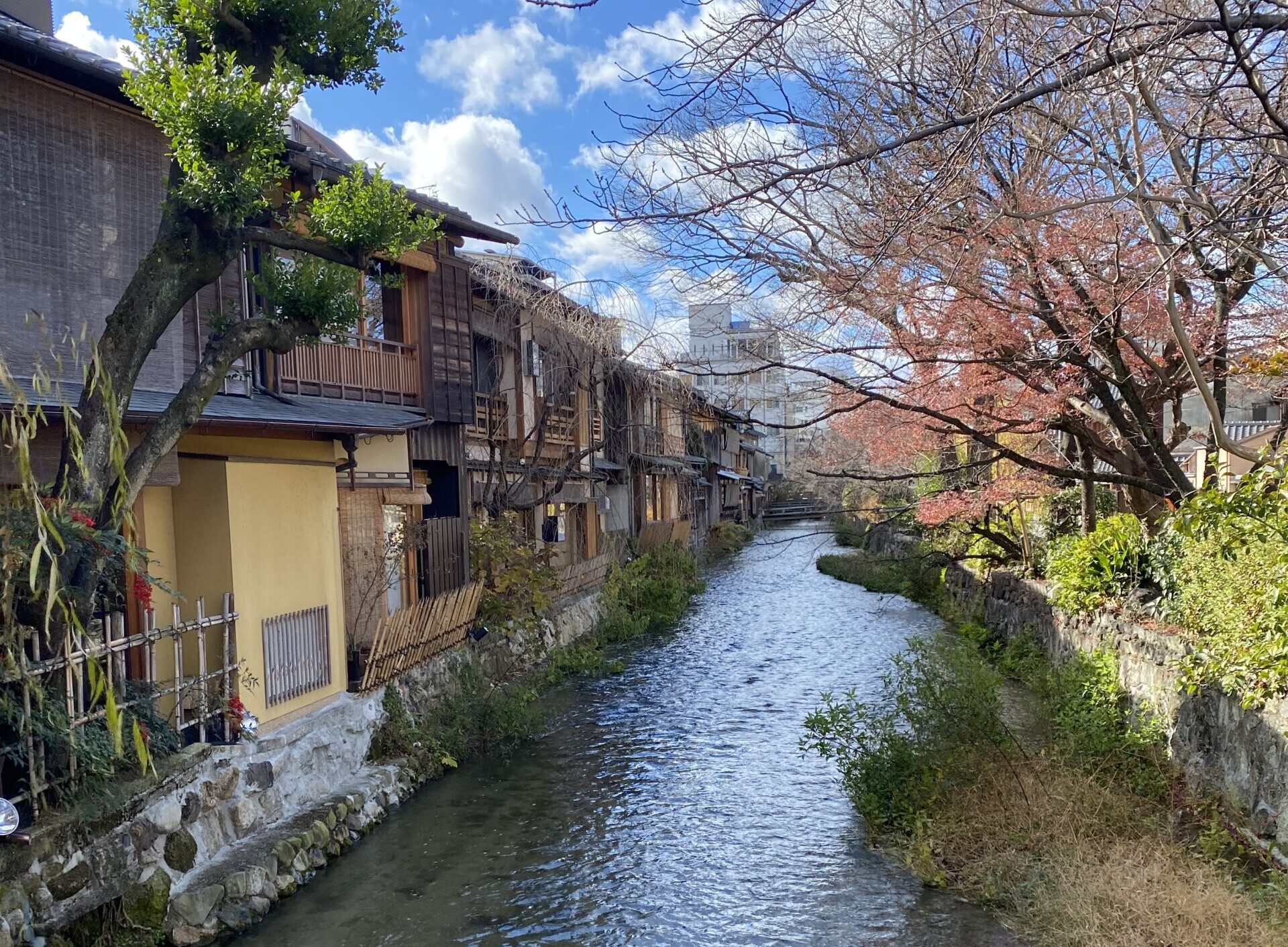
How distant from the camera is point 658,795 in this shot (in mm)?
9727

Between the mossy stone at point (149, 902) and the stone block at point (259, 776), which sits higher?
the stone block at point (259, 776)

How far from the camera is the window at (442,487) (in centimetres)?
1422

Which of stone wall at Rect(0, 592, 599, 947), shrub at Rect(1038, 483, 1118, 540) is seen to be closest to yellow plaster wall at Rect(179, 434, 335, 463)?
stone wall at Rect(0, 592, 599, 947)

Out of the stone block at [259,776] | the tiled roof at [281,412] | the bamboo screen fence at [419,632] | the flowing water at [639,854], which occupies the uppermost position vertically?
the tiled roof at [281,412]

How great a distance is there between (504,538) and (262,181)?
351 inches

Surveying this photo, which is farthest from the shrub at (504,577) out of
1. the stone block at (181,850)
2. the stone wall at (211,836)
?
the stone block at (181,850)

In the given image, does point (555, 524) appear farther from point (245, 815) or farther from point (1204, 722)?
point (1204, 722)

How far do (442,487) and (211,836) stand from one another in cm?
778

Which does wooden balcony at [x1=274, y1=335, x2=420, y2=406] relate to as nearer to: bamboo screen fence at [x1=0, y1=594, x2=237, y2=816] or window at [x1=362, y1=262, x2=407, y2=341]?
window at [x1=362, y1=262, x2=407, y2=341]

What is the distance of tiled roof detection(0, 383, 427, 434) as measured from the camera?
7137 mm

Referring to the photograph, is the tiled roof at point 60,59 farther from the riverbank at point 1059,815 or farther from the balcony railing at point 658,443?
the balcony railing at point 658,443

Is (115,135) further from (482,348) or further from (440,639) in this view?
(482,348)

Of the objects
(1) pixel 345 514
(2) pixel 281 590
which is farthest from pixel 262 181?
(1) pixel 345 514

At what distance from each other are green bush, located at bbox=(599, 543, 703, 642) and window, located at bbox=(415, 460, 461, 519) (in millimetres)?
5789
